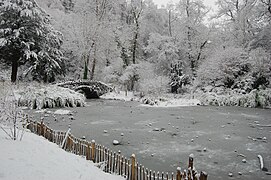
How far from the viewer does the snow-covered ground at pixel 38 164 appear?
4.85 meters

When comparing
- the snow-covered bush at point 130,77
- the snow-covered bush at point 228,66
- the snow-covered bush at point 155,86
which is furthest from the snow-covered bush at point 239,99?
the snow-covered bush at point 130,77

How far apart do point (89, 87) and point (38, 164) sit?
20987 millimetres

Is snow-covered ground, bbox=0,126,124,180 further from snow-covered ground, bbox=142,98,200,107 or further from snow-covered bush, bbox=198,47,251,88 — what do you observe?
snow-covered bush, bbox=198,47,251,88

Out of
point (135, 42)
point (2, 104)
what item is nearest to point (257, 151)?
point (2, 104)

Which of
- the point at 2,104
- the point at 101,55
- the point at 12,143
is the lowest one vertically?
the point at 12,143

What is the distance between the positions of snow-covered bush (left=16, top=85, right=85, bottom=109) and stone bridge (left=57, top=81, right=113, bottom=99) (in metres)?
3.92

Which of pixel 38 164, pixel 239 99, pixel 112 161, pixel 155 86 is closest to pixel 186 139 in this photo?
pixel 112 161

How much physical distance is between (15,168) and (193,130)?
8539 mm

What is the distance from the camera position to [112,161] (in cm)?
674

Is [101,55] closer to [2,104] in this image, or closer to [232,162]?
[2,104]

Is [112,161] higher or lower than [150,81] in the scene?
lower

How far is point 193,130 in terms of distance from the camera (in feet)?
38.9

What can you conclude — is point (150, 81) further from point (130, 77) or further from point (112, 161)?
point (112, 161)

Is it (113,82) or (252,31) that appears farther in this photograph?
(113,82)
